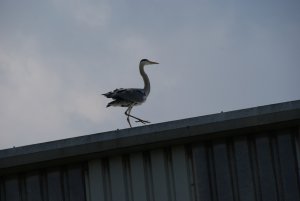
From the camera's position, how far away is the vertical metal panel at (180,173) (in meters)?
10.1

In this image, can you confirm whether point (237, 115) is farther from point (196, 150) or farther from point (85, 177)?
point (85, 177)

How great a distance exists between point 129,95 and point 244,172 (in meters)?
8.87

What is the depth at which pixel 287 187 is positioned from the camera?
32.6ft

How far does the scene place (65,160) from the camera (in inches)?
411

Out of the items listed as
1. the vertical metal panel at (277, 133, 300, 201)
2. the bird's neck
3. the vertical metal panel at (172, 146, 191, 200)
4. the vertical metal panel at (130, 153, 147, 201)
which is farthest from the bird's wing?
the vertical metal panel at (277, 133, 300, 201)

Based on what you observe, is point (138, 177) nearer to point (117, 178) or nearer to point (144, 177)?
point (144, 177)

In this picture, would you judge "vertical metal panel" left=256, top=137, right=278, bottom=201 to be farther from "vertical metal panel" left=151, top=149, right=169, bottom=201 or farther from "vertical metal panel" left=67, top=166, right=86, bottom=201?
"vertical metal panel" left=67, top=166, right=86, bottom=201

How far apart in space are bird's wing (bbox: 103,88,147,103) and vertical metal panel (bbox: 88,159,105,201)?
7246 mm

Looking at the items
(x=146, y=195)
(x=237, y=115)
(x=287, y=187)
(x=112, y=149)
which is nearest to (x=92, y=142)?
(x=112, y=149)

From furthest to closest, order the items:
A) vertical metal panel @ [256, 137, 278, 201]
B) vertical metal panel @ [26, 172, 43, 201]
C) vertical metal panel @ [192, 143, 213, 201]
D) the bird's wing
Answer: the bird's wing → vertical metal panel @ [26, 172, 43, 201] → vertical metal panel @ [192, 143, 213, 201] → vertical metal panel @ [256, 137, 278, 201]

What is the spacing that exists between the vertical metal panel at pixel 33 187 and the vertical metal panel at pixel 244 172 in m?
2.53

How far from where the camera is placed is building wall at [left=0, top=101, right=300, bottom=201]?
1001 cm

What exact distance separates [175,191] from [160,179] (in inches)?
9.4

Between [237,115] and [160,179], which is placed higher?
[237,115]
